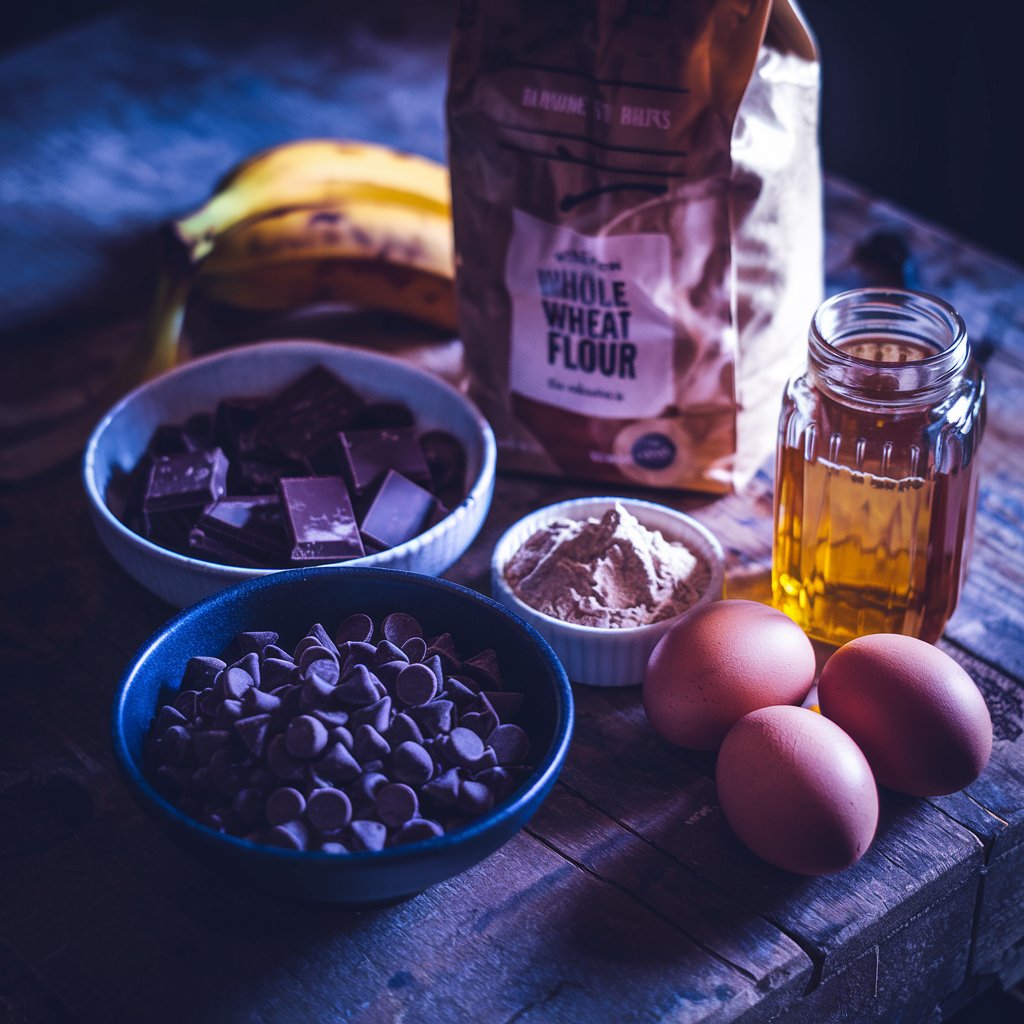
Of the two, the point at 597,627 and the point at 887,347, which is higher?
the point at 887,347

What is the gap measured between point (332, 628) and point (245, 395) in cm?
44

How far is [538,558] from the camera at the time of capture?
1.22 metres

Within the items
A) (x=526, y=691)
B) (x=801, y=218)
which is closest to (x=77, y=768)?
(x=526, y=691)

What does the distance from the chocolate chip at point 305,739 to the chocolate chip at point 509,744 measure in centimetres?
14

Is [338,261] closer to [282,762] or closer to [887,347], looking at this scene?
[887,347]

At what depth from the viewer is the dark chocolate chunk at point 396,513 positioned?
1.23 meters

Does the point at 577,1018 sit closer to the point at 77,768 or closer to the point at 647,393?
the point at 77,768

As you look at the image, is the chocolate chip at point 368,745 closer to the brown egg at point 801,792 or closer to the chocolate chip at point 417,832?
the chocolate chip at point 417,832

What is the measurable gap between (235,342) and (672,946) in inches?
40.0

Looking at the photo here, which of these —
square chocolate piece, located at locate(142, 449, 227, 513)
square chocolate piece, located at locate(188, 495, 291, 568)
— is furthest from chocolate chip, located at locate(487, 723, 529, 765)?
square chocolate piece, located at locate(142, 449, 227, 513)

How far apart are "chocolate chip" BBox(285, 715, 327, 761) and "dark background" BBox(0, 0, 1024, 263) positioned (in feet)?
6.14

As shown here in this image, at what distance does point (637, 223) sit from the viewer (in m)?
1.26

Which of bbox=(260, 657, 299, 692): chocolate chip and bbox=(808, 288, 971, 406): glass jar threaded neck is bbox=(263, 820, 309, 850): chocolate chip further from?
bbox=(808, 288, 971, 406): glass jar threaded neck

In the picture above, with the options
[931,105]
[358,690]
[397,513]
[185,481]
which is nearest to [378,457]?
[397,513]
